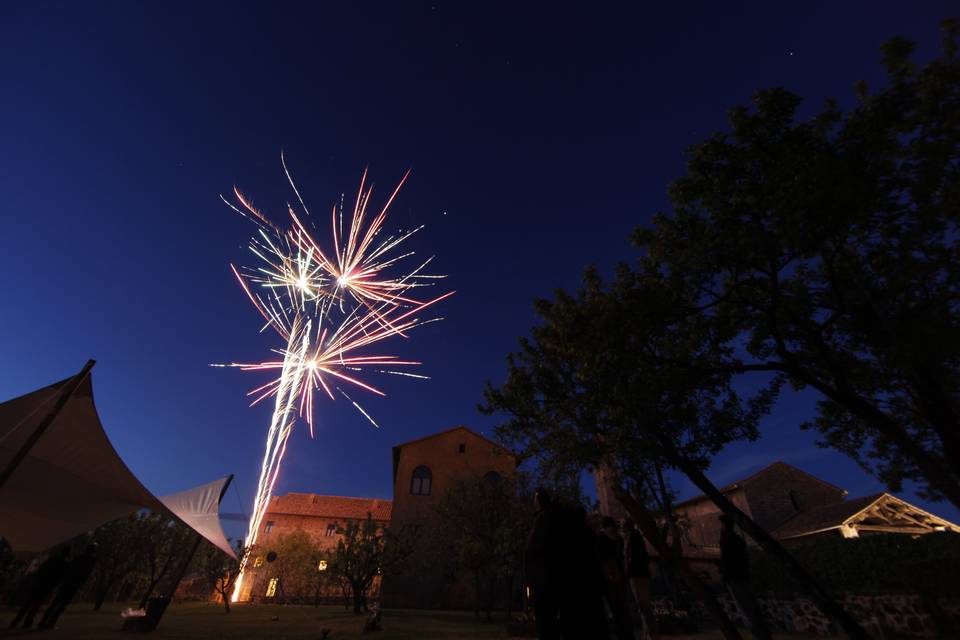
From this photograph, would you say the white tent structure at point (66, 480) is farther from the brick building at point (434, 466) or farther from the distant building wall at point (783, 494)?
the distant building wall at point (783, 494)

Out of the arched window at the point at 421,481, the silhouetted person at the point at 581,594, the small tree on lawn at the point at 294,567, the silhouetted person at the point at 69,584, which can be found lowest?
the silhouetted person at the point at 581,594

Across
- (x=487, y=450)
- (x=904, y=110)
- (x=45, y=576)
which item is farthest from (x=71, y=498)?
(x=487, y=450)

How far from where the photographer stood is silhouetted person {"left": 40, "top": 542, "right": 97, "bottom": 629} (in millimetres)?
9859

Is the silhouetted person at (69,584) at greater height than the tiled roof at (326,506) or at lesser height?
lesser

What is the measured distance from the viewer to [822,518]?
24.5 metres

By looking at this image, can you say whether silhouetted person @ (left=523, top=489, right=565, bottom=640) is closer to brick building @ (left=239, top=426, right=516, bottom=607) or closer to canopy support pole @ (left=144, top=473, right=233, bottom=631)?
canopy support pole @ (left=144, top=473, right=233, bottom=631)

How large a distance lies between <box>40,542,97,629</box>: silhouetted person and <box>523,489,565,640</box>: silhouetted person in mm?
12039

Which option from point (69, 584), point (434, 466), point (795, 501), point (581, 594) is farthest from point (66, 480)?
point (795, 501)

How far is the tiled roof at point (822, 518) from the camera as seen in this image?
22.7 metres

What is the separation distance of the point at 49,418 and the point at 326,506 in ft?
143

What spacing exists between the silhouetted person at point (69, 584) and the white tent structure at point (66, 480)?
2078 mm

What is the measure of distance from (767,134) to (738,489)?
92.4 ft

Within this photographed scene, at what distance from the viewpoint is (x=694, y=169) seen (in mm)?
11867

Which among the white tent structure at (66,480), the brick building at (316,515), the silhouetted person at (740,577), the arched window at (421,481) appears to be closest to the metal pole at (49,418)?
the white tent structure at (66,480)
